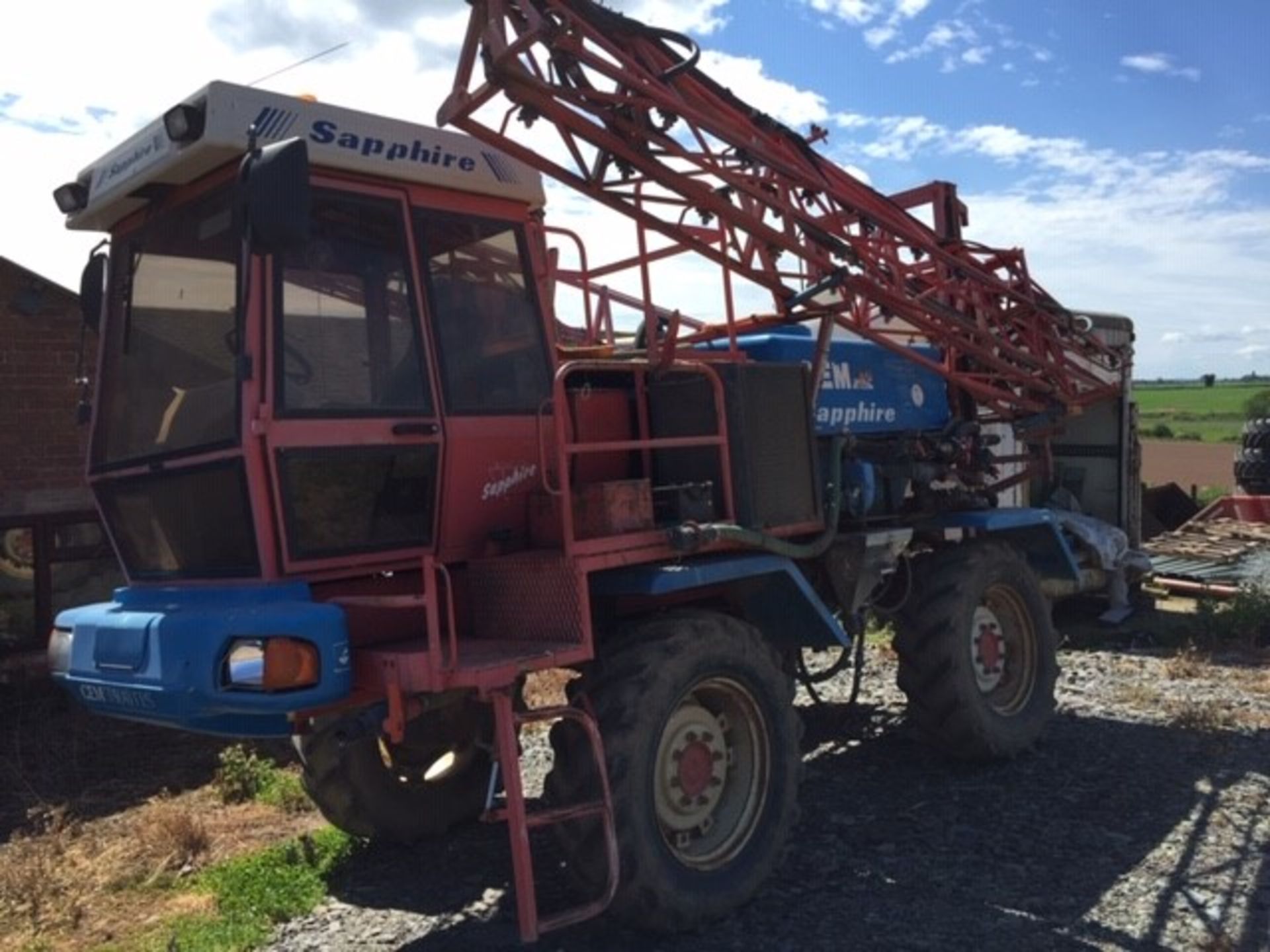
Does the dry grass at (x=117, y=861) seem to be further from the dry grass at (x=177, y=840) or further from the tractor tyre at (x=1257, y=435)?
the tractor tyre at (x=1257, y=435)

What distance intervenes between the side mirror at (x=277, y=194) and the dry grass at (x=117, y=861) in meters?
2.96

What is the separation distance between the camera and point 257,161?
3781 mm

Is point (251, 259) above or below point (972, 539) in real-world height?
above

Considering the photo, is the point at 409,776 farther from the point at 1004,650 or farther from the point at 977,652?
the point at 1004,650

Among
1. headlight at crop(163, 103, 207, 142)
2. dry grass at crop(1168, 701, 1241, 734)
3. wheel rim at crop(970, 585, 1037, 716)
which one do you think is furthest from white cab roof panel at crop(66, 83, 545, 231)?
dry grass at crop(1168, 701, 1241, 734)

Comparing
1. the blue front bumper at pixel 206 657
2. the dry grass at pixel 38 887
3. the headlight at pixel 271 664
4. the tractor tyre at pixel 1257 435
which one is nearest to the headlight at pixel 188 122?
the blue front bumper at pixel 206 657

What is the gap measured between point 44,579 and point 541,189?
5629 millimetres

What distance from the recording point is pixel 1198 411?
69250 millimetres

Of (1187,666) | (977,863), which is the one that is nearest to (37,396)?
(977,863)

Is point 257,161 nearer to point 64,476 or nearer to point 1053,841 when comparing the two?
point 1053,841

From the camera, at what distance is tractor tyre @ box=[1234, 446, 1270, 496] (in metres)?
16.0

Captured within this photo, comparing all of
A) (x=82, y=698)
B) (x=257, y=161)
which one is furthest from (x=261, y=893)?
(x=257, y=161)

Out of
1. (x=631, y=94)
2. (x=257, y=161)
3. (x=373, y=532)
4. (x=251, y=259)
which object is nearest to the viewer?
(x=257, y=161)

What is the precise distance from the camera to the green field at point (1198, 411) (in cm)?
5141
